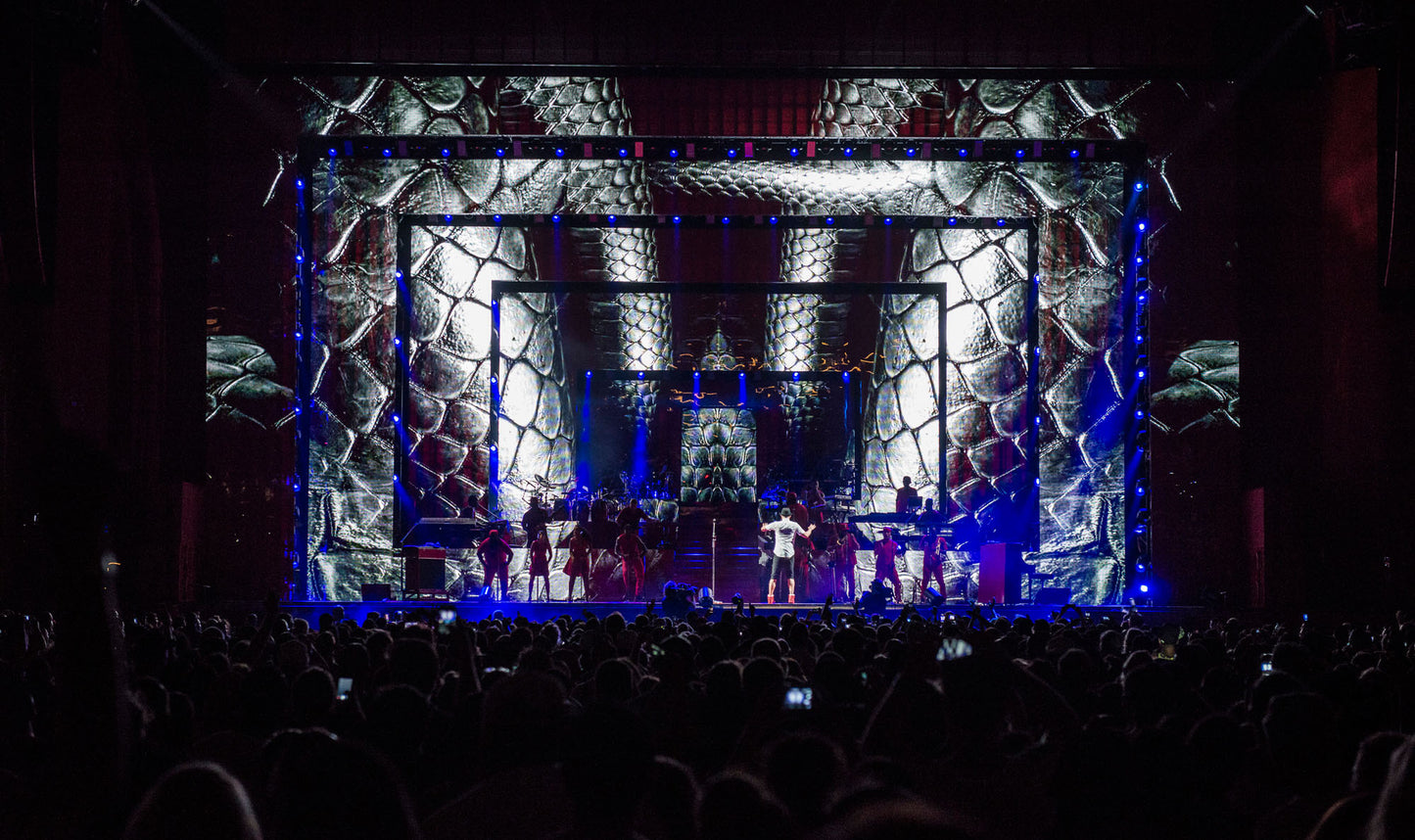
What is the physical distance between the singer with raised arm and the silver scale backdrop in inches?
123

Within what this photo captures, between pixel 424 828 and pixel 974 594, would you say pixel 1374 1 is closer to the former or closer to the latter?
pixel 974 594

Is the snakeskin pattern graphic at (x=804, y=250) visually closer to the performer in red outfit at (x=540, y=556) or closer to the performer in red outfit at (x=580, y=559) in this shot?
the performer in red outfit at (x=540, y=556)

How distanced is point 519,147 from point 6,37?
550cm

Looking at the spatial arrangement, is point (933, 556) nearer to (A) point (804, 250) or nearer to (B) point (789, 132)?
(A) point (804, 250)

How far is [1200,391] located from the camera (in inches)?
549

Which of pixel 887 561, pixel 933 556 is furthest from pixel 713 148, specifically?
pixel 933 556

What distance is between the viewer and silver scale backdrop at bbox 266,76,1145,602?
13938mm

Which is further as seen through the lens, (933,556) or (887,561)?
(933,556)

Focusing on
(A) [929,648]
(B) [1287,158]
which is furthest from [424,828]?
(B) [1287,158]

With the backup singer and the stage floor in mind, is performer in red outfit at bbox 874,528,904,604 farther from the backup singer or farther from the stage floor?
the backup singer

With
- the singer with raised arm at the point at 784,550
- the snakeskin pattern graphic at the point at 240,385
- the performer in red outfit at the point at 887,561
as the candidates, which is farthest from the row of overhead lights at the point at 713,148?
the performer in red outfit at the point at 887,561

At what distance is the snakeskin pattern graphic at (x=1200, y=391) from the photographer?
13.9 metres

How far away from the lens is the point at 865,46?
13.7m

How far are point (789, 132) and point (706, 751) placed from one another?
12.0 meters
